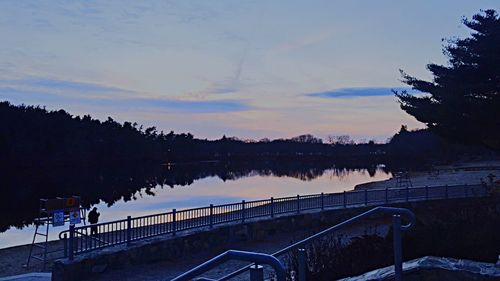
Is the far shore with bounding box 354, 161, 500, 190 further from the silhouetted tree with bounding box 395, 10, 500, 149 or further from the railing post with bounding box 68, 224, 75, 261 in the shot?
the railing post with bounding box 68, 224, 75, 261

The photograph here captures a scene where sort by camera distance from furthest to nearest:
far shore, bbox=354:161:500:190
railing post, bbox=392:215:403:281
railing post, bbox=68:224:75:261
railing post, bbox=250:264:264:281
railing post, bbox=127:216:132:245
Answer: far shore, bbox=354:161:500:190 → railing post, bbox=127:216:132:245 → railing post, bbox=68:224:75:261 → railing post, bbox=392:215:403:281 → railing post, bbox=250:264:264:281

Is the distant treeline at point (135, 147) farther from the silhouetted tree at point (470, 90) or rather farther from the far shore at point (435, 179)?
the silhouetted tree at point (470, 90)

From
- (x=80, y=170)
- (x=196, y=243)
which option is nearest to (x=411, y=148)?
(x=80, y=170)

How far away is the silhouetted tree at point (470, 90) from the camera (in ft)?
72.2

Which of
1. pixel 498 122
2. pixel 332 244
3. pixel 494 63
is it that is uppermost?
pixel 494 63

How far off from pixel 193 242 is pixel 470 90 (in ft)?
46.9

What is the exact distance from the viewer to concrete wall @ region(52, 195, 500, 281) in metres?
13.5

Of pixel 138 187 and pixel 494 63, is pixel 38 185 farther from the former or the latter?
pixel 494 63

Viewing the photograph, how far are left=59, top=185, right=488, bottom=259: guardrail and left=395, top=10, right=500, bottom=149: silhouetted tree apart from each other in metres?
3.71

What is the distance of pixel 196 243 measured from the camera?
1722cm

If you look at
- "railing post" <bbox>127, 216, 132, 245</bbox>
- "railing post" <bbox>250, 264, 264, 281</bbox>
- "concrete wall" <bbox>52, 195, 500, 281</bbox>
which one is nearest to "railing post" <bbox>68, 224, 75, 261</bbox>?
"concrete wall" <bbox>52, 195, 500, 281</bbox>

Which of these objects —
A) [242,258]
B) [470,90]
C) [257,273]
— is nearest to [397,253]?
[257,273]

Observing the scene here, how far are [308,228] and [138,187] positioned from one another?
44.9m

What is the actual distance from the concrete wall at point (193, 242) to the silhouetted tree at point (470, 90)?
5140 millimetres
